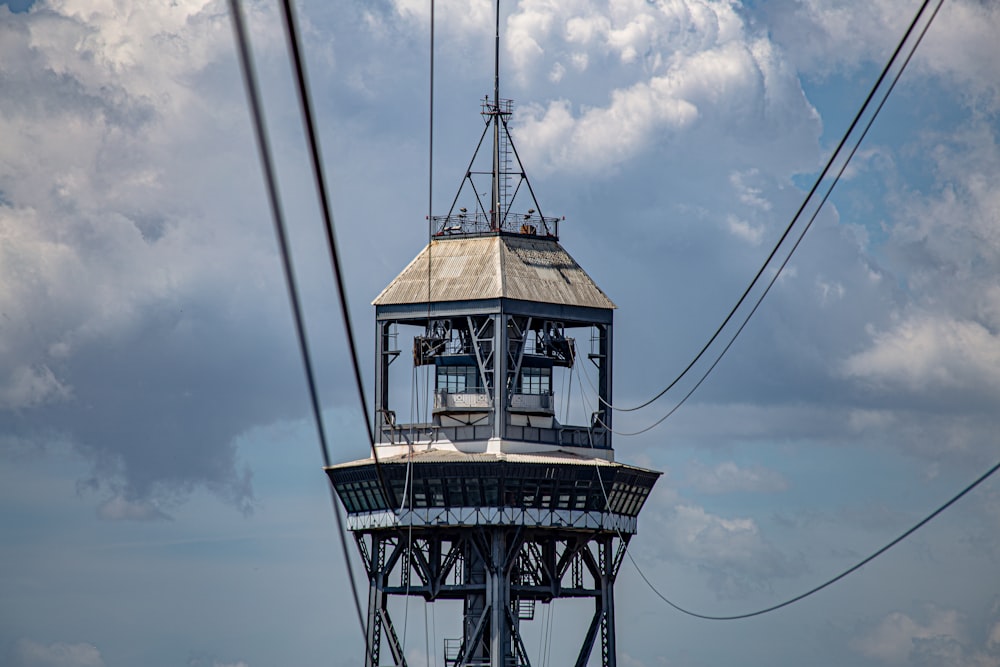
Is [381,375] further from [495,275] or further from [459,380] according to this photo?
[495,275]

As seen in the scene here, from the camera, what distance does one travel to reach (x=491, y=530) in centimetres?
14250

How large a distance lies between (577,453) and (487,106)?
2847 centimetres

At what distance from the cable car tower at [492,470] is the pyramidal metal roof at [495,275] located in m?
0.16

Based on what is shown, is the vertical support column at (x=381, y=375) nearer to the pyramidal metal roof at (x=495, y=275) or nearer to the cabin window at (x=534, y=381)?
the pyramidal metal roof at (x=495, y=275)

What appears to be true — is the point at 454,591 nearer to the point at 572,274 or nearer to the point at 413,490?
the point at 413,490

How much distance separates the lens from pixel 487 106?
154 metres

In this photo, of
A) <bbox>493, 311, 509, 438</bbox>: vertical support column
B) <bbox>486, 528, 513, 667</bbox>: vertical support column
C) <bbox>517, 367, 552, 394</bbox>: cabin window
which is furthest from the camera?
<bbox>517, 367, 552, 394</bbox>: cabin window

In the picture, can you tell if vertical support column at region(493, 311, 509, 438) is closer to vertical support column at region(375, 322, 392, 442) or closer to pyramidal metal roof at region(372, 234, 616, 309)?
pyramidal metal roof at region(372, 234, 616, 309)

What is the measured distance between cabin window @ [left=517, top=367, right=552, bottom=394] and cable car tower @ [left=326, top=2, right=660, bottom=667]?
0.10 m

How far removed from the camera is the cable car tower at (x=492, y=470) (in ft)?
463

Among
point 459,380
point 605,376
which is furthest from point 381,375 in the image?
point 605,376

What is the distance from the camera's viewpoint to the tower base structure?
140875mm

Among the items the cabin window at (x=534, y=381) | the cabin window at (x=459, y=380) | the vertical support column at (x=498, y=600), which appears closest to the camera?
the vertical support column at (x=498, y=600)

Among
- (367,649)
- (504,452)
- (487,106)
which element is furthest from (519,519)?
(487,106)
